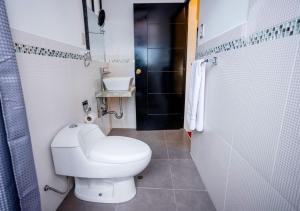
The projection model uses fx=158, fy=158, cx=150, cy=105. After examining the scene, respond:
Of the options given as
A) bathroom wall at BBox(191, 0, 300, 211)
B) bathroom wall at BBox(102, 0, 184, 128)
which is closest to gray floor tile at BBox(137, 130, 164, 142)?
bathroom wall at BBox(102, 0, 184, 128)

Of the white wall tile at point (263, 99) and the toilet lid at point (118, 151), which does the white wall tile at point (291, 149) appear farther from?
the toilet lid at point (118, 151)

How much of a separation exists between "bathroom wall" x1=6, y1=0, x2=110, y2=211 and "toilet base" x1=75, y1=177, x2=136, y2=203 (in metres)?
0.20

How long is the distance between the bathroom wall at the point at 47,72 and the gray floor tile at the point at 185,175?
100 centimetres

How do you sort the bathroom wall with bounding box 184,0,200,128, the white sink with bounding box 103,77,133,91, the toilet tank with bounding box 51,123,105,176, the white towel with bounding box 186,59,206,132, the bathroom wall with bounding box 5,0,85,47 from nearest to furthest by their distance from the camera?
the bathroom wall with bounding box 5,0,85,47
the toilet tank with bounding box 51,123,105,176
the white towel with bounding box 186,59,206,132
the white sink with bounding box 103,77,133,91
the bathroom wall with bounding box 184,0,200,128

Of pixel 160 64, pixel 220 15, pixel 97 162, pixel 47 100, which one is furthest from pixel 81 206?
A: pixel 160 64

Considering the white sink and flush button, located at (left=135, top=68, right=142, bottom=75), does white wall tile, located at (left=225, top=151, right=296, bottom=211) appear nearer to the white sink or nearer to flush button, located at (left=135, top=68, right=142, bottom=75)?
the white sink

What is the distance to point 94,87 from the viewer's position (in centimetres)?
196

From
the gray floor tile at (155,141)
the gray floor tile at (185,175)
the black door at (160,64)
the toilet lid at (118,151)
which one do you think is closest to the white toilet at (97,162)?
the toilet lid at (118,151)

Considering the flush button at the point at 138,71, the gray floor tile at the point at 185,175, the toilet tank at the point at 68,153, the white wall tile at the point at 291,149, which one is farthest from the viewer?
the flush button at the point at 138,71

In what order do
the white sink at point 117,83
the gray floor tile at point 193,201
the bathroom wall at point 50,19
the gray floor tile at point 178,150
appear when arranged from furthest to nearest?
the white sink at point 117,83
the gray floor tile at point 178,150
the gray floor tile at point 193,201
the bathroom wall at point 50,19

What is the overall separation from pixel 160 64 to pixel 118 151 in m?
1.66

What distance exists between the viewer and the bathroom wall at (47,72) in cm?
91

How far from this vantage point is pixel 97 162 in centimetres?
110

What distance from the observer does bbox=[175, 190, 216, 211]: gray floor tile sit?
47.5 inches
